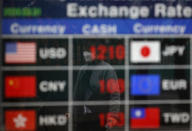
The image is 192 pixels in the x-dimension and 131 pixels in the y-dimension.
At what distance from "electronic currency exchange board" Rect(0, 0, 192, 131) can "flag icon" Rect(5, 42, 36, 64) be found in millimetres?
15

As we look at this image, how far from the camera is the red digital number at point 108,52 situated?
5746 mm

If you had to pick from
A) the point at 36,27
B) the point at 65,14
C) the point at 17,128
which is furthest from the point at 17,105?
the point at 65,14

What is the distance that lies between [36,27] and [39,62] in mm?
540

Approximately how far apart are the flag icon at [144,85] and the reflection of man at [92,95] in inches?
11.3

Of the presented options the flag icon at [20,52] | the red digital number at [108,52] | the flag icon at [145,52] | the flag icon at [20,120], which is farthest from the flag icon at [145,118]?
the flag icon at [20,52]

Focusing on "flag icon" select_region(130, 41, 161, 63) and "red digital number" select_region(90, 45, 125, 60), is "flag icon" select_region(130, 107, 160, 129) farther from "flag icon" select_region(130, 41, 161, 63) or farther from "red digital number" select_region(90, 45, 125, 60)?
"red digital number" select_region(90, 45, 125, 60)

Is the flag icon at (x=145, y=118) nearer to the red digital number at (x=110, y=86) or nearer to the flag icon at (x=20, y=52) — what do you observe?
the red digital number at (x=110, y=86)

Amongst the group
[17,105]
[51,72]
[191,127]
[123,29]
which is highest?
[123,29]

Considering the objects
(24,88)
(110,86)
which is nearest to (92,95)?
(110,86)

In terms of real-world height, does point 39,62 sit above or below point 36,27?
below

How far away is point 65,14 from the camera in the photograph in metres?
5.71

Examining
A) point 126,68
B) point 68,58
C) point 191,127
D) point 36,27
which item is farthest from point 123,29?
point 191,127

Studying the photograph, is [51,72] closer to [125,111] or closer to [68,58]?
[68,58]

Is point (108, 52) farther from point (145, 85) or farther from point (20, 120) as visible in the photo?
point (20, 120)
